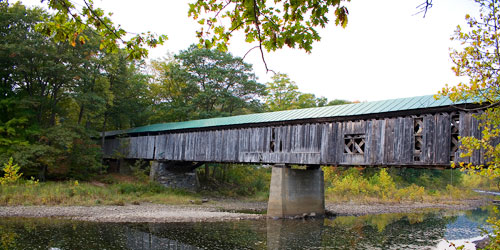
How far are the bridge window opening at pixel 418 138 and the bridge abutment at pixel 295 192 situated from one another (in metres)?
5.70

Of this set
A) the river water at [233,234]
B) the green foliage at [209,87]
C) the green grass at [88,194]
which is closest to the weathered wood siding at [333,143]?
the green grass at [88,194]

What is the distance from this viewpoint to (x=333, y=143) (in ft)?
52.2

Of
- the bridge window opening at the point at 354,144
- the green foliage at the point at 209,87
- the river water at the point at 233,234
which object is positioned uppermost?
the green foliage at the point at 209,87

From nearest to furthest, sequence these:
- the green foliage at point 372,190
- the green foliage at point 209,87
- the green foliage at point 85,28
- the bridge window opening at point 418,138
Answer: the green foliage at point 85,28
the bridge window opening at point 418,138
the green foliage at point 372,190
the green foliage at point 209,87

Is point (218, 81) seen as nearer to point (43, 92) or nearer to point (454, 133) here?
point (43, 92)

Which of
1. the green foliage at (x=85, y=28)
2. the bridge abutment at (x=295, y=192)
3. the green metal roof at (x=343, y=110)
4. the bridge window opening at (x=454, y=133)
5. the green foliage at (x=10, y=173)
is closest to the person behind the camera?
the green foliage at (x=85, y=28)

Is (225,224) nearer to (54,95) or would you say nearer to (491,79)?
(491,79)

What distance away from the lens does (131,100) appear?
29.9 meters

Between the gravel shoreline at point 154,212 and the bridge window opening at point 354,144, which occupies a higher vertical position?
the bridge window opening at point 354,144

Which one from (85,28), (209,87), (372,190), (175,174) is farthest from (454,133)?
(209,87)

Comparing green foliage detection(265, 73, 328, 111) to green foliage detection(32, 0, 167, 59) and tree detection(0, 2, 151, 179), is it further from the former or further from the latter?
green foliage detection(32, 0, 167, 59)

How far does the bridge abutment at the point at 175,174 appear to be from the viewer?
2495cm

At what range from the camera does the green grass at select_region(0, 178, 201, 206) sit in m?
17.3

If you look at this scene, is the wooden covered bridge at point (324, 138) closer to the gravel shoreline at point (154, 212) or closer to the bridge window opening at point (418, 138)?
the bridge window opening at point (418, 138)
